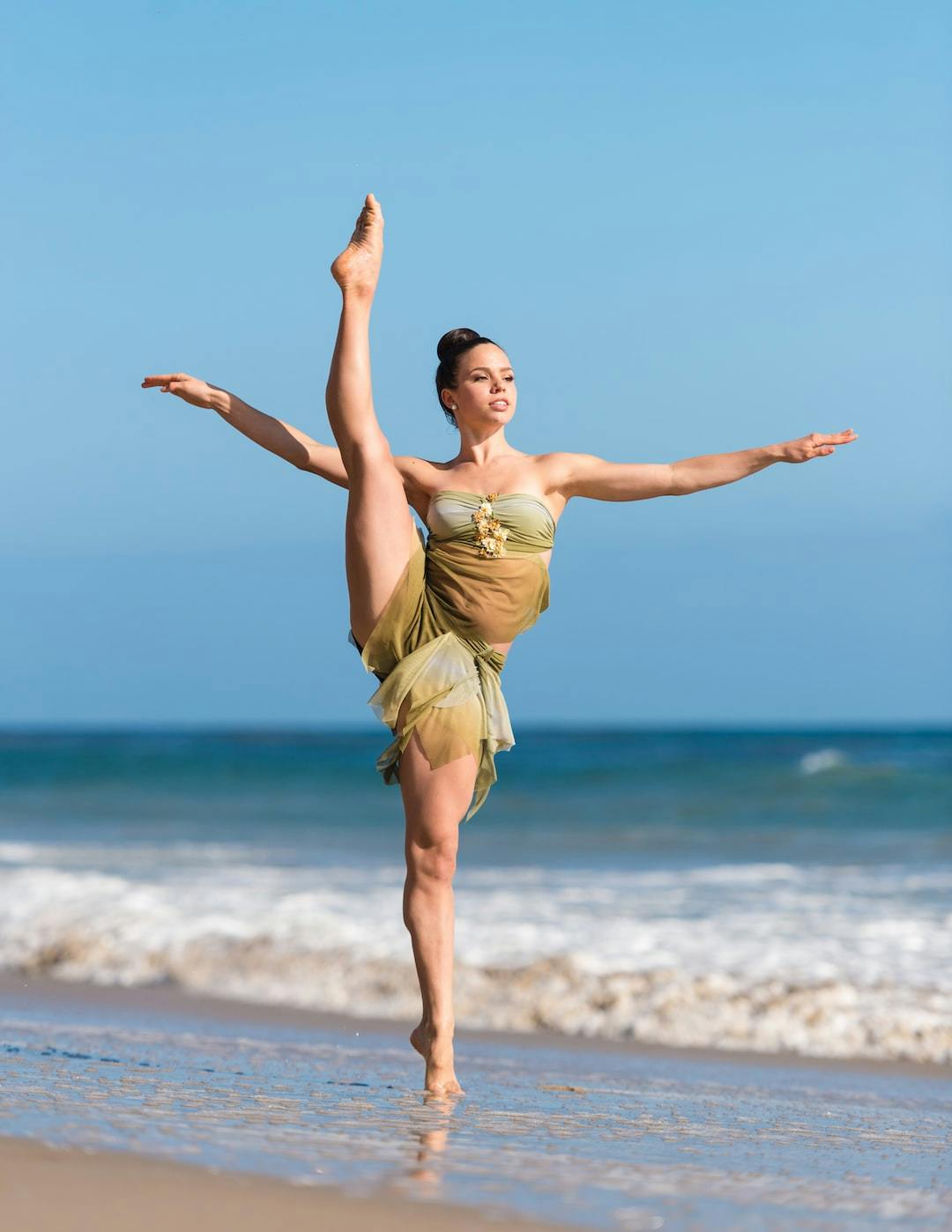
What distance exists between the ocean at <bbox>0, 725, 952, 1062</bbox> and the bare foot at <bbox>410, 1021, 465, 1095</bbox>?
6.46ft

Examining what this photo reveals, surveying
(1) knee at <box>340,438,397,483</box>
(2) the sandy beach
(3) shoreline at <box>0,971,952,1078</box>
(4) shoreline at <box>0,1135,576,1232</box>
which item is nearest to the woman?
(1) knee at <box>340,438,397,483</box>

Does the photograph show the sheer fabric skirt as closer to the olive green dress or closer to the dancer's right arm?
the olive green dress

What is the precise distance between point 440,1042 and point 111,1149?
4.18 ft

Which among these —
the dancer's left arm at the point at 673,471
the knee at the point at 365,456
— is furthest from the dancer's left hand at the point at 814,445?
the knee at the point at 365,456

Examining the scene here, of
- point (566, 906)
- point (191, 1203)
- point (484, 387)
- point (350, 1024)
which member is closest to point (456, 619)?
point (484, 387)

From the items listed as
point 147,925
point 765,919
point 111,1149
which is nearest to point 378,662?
point 111,1149

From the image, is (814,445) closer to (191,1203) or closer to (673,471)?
(673,471)

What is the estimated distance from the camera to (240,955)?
7.20 metres

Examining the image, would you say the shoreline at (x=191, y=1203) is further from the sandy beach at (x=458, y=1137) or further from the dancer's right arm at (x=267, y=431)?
the dancer's right arm at (x=267, y=431)

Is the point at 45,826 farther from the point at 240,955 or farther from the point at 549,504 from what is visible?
the point at 549,504

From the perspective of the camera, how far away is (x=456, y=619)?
4.20 meters

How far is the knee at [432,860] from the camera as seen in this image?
4.09 metres

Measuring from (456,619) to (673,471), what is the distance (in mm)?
735

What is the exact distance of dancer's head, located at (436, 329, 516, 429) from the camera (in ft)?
13.9
